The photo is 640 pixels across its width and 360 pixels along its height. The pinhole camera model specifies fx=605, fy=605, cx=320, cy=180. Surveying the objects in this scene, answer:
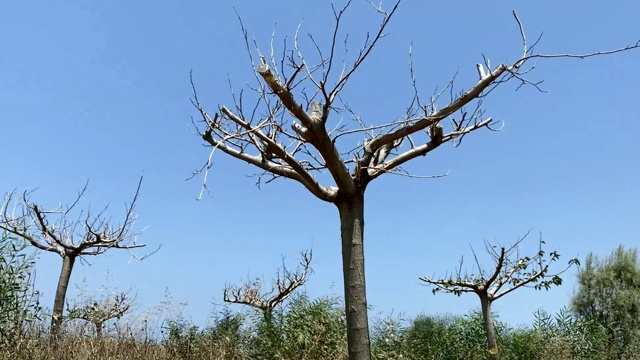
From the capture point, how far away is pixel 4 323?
173 inches

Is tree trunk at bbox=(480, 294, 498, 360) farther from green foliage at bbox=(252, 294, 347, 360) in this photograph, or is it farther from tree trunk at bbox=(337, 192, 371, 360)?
tree trunk at bbox=(337, 192, 371, 360)

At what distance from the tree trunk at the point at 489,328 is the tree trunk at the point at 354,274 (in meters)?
4.17

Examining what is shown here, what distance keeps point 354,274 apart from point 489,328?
14.4 ft

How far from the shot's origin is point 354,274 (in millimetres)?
4145

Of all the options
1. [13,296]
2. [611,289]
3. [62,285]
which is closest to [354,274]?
[13,296]

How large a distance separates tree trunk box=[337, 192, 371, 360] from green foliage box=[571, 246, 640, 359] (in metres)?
12.8

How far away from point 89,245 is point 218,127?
459cm

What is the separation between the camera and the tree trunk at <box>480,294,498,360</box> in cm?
766

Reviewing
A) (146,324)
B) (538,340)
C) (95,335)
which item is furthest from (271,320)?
(538,340)

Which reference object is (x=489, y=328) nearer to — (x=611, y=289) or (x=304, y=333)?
(x=304, y=333)

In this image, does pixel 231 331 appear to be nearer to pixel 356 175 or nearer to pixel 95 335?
pixel 95 335

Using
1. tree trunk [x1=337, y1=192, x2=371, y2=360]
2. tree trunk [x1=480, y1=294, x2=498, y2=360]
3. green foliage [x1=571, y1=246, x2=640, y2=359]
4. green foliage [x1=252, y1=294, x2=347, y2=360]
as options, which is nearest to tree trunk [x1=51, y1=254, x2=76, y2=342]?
green foliage [x1=252, y1=294, x2=347, y2=360]

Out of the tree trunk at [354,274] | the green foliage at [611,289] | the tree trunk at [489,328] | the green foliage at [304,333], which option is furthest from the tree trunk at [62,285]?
the green foliage at [611,289]

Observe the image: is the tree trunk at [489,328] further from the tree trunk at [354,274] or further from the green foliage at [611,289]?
the green foliage at [611,289]
